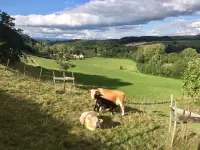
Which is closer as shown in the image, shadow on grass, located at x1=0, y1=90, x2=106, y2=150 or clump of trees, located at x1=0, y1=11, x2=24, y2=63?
shadow on grass, located at x1=0, y1=90, x2=106, y2=150

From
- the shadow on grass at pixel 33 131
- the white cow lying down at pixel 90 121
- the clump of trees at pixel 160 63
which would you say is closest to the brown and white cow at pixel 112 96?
the white cow lying down at pixel 90 121

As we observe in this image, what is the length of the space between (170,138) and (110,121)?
335 centimetres

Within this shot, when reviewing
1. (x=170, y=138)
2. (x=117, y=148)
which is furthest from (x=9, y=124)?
(x=170, y=138)

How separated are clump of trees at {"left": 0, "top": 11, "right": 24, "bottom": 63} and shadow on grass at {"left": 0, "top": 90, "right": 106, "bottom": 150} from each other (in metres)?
37.7

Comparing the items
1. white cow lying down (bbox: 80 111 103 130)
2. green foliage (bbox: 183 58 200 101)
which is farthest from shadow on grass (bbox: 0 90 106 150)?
green foliage (bbox: 183 58 200 101)

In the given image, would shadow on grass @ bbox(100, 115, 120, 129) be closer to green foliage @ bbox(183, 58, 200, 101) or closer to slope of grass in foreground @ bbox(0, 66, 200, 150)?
slope of grass in foreground @ bbox(0, 66, 200, 150)

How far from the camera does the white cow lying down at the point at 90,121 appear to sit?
1515 cm

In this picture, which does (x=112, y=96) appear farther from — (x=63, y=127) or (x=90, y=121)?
(x=63, y=127)

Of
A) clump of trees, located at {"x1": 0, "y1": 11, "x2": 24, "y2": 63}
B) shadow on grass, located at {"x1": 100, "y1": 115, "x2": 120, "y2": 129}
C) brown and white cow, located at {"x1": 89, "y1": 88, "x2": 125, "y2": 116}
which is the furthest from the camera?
clump of trees, located at {"x1": 0, "y1": 11, "x2": 24, "y2": 63}

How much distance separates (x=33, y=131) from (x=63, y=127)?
1.64m

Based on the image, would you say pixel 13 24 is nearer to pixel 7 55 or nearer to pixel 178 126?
pixel 7 55

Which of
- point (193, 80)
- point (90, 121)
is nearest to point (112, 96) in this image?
point (90, 121)

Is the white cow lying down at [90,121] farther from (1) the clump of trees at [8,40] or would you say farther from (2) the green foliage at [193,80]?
(1) the clump of trees at [8,40]

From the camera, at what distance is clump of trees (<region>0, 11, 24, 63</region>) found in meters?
54.4
